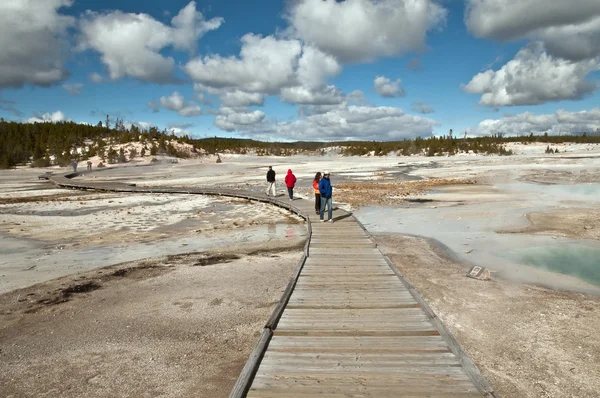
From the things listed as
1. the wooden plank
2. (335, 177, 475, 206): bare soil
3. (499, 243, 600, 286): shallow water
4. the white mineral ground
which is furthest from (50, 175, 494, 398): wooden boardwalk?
(335, 177, 475, 206): bare soil

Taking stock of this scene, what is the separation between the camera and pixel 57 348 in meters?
6.28

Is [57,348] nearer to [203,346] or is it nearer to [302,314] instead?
[203,346]

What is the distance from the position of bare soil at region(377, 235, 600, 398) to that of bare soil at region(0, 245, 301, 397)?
3.59m

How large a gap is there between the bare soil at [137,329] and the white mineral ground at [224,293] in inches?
1.1

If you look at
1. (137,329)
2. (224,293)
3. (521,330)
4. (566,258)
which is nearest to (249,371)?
(137,329)

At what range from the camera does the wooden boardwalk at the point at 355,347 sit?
4129 millimetres

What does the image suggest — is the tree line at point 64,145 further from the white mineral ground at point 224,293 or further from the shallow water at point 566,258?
the shallow water at point 566,258

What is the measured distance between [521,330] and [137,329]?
22.2 feet

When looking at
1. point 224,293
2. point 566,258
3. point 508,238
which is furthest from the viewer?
point 508,238

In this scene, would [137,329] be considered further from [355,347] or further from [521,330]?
[521,330]

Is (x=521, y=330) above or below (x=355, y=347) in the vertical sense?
below

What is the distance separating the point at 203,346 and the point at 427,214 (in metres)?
14.0

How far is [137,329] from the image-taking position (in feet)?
22.7

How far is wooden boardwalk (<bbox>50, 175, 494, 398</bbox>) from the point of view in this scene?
4.13m
